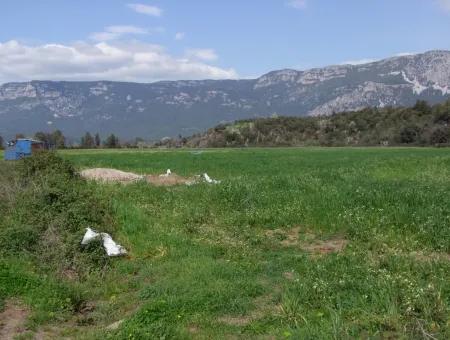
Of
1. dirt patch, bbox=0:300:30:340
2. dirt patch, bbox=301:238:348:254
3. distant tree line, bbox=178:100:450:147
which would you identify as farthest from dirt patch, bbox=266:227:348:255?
distant tree line, bbox=178:100:450:147

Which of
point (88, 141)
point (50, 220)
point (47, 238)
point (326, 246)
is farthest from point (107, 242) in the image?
point (88, 141)

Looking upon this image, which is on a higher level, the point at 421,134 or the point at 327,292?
the point at 327,292

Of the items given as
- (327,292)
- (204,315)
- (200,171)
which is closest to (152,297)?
(204,315)

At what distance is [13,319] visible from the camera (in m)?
8.27

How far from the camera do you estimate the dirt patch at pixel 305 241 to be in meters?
11.7

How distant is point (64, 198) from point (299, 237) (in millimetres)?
6307

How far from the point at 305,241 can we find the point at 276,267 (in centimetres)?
234

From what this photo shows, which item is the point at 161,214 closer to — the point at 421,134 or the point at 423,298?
the point at 423,298

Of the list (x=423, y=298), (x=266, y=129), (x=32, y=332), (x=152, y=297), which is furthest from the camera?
(x=266, y=129)

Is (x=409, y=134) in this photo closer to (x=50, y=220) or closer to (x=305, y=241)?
(x=305, y=241)

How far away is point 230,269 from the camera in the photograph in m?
10.1

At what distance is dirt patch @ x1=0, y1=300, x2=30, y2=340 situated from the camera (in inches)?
305

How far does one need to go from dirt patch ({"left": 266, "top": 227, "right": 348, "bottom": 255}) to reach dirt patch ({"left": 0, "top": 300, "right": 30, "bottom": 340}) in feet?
19.2

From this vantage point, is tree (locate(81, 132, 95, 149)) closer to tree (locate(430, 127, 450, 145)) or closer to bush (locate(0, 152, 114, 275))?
tree (locate(430, 127, 450, 145))
